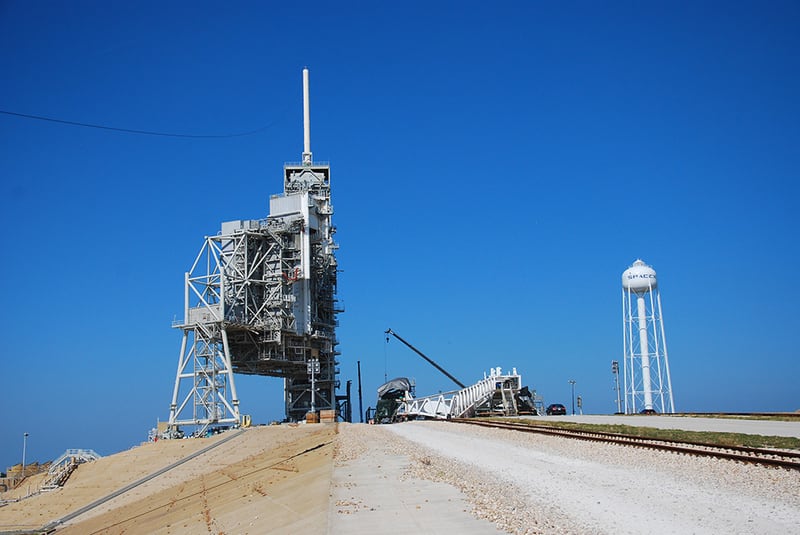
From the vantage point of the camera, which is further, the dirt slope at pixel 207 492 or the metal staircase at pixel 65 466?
the metal staircase at pixel 65 466

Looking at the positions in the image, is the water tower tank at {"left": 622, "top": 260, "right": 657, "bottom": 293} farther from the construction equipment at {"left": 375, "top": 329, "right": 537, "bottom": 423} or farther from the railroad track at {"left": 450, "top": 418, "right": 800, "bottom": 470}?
the railroad track at {"left": 450, "top": 418, "right": 800, "bottom": 470}

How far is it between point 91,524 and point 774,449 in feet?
81.4

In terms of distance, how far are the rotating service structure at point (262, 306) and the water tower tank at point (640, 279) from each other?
30.0 meters

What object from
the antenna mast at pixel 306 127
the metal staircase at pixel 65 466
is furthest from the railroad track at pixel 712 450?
the antenna mast at pixel 306 127

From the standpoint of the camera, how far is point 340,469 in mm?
22312

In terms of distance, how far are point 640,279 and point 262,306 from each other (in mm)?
35673

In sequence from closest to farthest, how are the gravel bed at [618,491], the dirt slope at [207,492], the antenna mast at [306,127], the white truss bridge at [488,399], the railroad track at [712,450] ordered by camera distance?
the gravel bed at [618,491], the railroad track at [712,450], the dirt slope at [207,492], the white truss bridge at [488,399], the antenna mast at [306,127]

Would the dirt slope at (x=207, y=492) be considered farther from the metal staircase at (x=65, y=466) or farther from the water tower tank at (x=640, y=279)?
the water tower tank at (x=640, y=279)

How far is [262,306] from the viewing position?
2677 inches

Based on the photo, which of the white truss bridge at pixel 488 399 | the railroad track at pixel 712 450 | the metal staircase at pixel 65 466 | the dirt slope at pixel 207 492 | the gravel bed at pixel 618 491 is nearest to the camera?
the gravel bed at pixel 618 491

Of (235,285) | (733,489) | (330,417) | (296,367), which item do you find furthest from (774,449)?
(296,367)

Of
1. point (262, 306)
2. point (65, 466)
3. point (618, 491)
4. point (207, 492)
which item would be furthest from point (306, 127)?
point (618, 491)

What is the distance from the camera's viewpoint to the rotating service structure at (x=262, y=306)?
63875 mm

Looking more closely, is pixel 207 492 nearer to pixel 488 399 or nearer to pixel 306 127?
pixel 488 399
